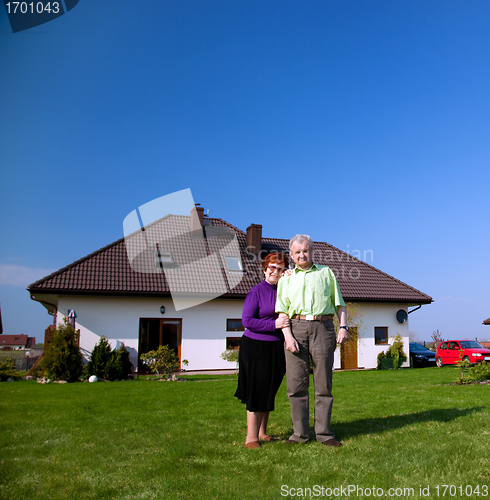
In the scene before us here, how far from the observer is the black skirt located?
3900 millimetres

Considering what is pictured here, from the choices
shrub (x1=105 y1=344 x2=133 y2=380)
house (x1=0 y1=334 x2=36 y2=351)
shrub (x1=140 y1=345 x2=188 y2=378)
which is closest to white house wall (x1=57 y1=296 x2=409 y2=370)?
shrub (x1=105 y1=344 x2=133 y2=380)

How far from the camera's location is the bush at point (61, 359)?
12.5 meters

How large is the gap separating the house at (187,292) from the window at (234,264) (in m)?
0.05

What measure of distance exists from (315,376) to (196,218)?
666 inches

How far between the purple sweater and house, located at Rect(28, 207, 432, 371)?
496 inches

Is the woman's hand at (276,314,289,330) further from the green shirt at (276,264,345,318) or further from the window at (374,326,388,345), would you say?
the window at (374,326,388,345)

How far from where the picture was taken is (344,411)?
5.71 m

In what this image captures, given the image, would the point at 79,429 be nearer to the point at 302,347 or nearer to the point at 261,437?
the point at 261,437

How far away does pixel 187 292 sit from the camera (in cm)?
1684

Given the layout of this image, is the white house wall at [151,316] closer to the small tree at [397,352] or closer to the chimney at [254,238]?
the small tree at [397,352]

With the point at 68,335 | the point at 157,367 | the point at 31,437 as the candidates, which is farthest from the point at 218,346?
the point at 31,437

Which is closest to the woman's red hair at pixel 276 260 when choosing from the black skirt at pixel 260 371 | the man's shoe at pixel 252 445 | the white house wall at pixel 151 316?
the black skirt at pixel 260 371

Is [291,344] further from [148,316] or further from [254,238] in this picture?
[254,238]

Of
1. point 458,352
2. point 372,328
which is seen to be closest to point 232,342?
point 372,328
